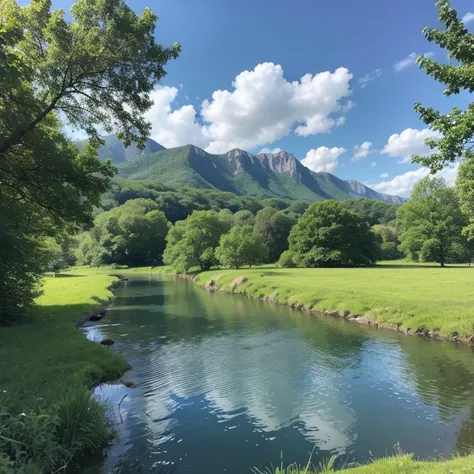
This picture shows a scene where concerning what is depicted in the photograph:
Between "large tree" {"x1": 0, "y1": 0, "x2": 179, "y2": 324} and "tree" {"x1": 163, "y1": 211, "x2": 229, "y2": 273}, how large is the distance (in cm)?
6519

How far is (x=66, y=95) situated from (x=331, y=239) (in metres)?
70.6

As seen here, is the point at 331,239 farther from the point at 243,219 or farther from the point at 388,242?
the point at 243,219

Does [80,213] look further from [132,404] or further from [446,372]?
[446,372]

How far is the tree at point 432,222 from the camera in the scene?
3044 inches

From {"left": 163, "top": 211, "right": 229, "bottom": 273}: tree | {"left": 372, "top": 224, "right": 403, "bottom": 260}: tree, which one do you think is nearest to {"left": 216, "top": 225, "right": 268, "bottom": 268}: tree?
{"left": 163, "top": 211, "right": 229, "bottom": 273}: tree

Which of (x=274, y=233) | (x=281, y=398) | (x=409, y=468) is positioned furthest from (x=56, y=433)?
(x=274, y=233)

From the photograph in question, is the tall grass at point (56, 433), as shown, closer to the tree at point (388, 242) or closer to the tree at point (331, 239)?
the tree at point (331, 239)

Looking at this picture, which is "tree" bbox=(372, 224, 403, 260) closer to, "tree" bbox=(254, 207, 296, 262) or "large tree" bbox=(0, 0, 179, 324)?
"tree" bbox=(254, 207, 296, 262)

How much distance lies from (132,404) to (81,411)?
14.2 feet

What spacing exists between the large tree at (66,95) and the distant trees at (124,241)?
115 m

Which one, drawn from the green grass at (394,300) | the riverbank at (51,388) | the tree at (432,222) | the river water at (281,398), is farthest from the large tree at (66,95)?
the tree at (432,222)

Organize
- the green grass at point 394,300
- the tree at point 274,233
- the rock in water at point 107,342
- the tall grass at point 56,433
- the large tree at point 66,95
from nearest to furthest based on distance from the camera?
the tall grass at point 56,433 → the large tree at point 66,95 → the rock in water at point 107,342 → the green grass at point 394,300 → the tree at point 274,233

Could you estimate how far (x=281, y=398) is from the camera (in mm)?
15578

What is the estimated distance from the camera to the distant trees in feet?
440
